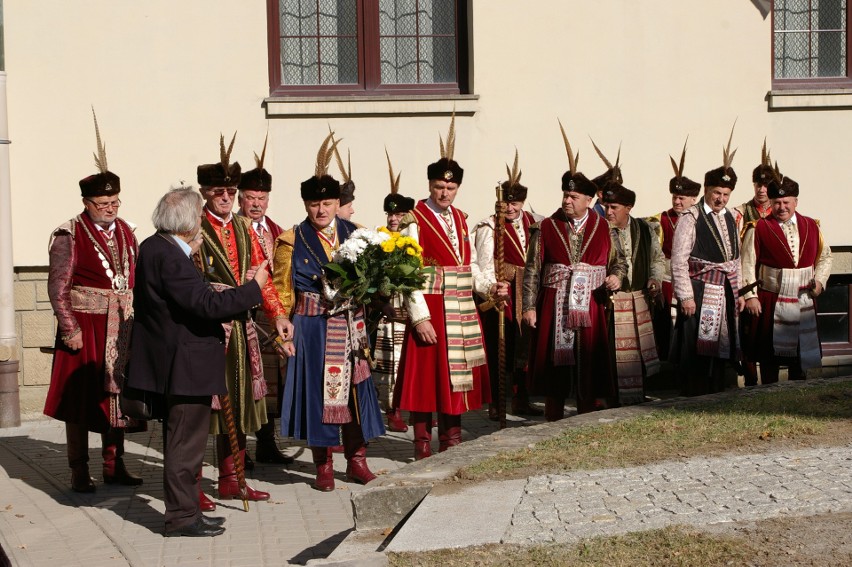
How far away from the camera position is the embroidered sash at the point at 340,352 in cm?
838

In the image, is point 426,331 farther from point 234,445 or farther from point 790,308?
point 790,308

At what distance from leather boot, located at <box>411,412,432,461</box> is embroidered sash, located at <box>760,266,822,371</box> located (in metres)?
3.45

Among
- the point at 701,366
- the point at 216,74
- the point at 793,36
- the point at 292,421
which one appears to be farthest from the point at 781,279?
the point at 216,74

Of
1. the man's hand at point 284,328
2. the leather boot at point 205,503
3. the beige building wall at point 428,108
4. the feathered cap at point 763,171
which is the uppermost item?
the beige building wall at point 428,108

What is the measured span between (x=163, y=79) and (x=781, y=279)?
576 centimetres

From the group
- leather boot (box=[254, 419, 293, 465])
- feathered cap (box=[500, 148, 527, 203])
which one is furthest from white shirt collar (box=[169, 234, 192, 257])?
feathered cap (box=[500, 148, 527, 203])

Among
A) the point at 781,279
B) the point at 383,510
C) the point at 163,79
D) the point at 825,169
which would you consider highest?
the point at 163,79

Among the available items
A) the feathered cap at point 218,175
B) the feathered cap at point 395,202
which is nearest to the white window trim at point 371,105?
the feathered cap at point 395,202

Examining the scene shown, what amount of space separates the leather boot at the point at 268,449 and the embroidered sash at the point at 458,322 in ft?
4.57

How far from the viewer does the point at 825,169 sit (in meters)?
12.7

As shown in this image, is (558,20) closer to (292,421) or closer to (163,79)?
(163,79)

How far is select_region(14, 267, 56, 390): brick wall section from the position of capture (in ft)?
38.4

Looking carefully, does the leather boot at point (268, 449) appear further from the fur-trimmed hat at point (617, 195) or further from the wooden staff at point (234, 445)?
the fur-trimmed hat at point (617, 195)

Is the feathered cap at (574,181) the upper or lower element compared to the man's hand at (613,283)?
upper
